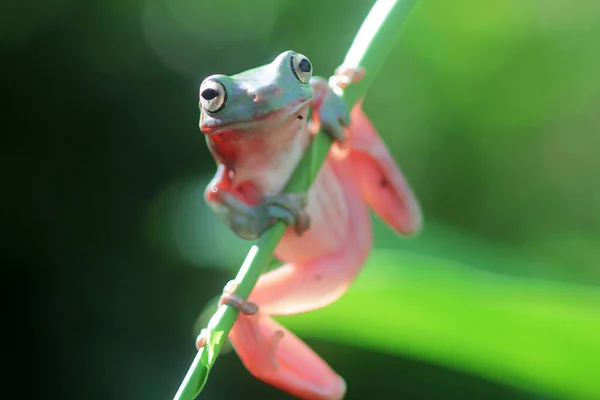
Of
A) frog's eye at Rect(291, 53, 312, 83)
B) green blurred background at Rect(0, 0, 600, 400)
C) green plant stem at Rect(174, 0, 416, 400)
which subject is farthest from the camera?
green blurred background at Rect(0, 0, 600, 400)

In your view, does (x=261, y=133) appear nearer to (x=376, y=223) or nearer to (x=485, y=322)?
(x=485, y=322)

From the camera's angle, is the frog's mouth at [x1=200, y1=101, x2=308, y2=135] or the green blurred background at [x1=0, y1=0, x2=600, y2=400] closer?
the frog's mouth at [x1=200, y1=101, x2=308, y2=135]

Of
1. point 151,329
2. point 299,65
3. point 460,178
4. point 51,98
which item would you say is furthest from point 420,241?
point 51,98

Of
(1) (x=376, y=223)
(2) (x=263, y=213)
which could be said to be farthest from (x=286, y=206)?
(1) (x=376, y=223)

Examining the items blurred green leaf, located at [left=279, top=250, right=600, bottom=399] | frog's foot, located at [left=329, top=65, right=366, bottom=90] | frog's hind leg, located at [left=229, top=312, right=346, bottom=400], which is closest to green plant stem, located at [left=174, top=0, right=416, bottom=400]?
frog's foot, located at [left=329, top=65, right=366, bottom=90]

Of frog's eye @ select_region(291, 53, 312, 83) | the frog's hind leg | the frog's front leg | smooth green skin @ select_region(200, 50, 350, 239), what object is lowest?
the frog's hind leg

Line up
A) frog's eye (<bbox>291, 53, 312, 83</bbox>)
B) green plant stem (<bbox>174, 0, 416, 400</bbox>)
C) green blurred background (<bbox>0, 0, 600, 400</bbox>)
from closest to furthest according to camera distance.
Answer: green plant stem (<bbox>174, 0, 416, 400</bbox>)
frog's eye (<bbox>291, 53, 312, 83</bbox>)
green blurred background (<bbox>0, 0, 600, 400</bbox>)

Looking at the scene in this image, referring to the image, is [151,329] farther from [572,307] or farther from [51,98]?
[572,307]

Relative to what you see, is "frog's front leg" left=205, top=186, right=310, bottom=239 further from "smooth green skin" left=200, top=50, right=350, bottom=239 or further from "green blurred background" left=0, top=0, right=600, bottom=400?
"green blurred background" left=0, top=0, right=600, bottom=400
